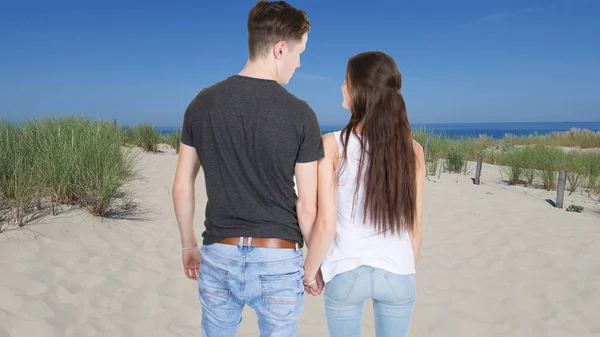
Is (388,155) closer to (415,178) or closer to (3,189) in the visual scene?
(415,178)

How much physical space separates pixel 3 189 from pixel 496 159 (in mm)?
15650

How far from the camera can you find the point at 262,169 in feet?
4.95

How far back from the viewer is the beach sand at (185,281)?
363 cm

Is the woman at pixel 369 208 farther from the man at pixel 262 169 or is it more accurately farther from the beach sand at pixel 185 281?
the beach sand at pixel 185 281

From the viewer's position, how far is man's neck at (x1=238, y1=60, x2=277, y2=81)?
Answer: 1.53m

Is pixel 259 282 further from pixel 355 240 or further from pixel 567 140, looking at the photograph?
pixel 567 140

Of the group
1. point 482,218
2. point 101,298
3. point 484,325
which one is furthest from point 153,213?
point 482,218

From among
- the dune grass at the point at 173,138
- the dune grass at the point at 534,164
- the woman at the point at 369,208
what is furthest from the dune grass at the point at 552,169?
the woman at the point at 369,208

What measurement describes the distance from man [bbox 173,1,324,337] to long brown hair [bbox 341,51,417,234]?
23 centimetres

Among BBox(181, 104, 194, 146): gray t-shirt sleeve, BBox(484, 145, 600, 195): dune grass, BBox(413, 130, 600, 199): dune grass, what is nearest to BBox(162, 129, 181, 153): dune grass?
BBox(413, 130, 600, 199): dune grass

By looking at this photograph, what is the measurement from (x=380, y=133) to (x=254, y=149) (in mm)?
490

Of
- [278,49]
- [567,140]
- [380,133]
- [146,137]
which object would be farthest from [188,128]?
[567,140]

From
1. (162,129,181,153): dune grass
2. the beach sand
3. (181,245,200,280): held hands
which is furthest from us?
(162,129,181,153): dune grass

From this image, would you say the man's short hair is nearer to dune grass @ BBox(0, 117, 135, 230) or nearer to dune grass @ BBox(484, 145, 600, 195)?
dune grass @ BBox(0, 117, 135, 230)
